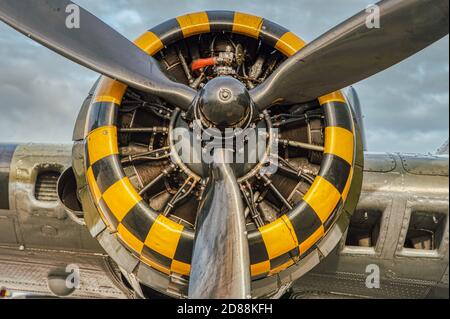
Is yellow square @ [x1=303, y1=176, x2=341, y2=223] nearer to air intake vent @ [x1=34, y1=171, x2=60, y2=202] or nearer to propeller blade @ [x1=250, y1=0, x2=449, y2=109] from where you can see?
propeller blade @ [x1=250, y1=0, x2=449, y2=109]

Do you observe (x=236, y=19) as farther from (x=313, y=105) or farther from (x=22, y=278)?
(x=22, y=278)

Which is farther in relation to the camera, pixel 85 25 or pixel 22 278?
pixel 22 278

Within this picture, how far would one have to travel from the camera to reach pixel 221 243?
258 cm

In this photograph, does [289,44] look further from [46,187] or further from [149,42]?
[46,187]

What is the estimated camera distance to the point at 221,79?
113 inches

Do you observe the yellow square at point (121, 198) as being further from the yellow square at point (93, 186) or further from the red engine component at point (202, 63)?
the red engine component at point (202, 63)

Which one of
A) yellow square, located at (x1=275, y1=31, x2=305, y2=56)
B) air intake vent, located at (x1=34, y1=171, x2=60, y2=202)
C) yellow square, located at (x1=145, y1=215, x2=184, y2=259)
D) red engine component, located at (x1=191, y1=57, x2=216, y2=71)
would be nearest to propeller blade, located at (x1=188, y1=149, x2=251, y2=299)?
yellow square, located at (x1=145, y1=215, x2=184, y2=259)

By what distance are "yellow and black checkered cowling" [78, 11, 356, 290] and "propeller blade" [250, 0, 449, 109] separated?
25 centimetres

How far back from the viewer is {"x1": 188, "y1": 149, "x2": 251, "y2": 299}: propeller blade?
2.40 m

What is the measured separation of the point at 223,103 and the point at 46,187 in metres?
2.76

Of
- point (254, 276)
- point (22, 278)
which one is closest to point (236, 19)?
point (254, 276)

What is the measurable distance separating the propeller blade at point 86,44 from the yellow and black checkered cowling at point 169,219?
198mm

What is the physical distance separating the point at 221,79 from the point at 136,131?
858mm
